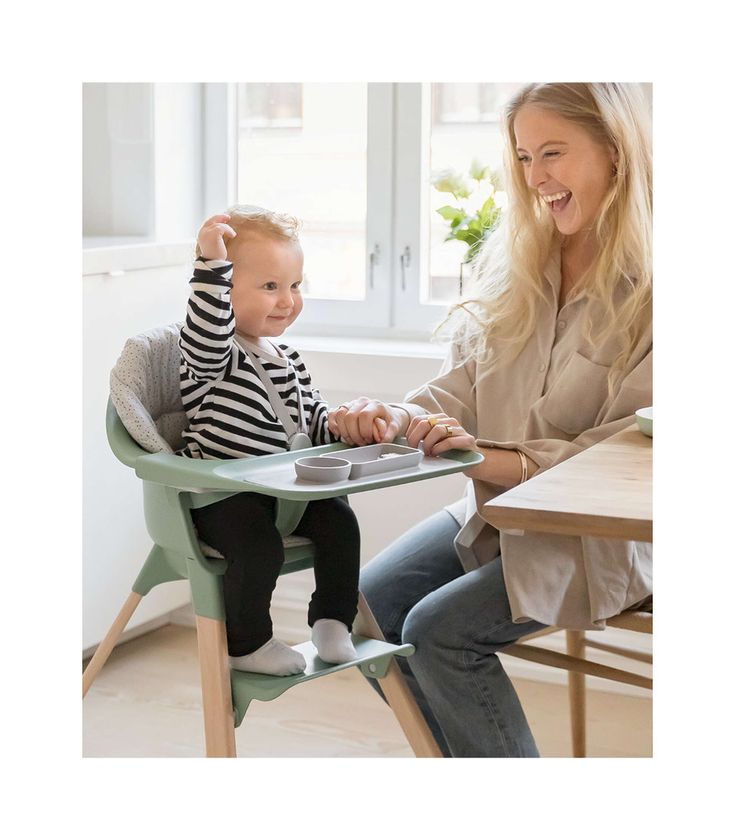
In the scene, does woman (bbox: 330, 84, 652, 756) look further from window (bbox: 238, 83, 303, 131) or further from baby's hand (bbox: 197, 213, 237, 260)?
window (bbox: 238, 83, 303, 131)

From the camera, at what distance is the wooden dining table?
3.50 feet

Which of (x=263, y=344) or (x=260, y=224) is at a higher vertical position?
(x=260, y=224)

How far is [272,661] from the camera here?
138 centimetres

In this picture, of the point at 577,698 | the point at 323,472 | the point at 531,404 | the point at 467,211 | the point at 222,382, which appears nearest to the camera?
the point at 323,472

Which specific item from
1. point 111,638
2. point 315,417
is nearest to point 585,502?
point 315,417

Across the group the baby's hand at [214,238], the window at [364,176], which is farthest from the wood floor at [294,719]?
the baby's hand at [214,238]

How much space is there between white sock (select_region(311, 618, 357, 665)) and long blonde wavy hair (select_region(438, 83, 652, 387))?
1.70 ft

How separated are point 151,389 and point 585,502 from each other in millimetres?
648

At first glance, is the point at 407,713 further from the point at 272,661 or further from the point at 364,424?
the point at 364,424

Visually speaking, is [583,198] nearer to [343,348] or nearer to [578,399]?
[578,399]

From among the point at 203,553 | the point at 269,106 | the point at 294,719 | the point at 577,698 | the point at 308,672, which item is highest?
the point at 269,106

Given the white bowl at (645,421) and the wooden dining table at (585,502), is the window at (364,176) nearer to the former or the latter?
the white bowl at (645,421)

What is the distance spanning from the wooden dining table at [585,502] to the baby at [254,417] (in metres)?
0.36
